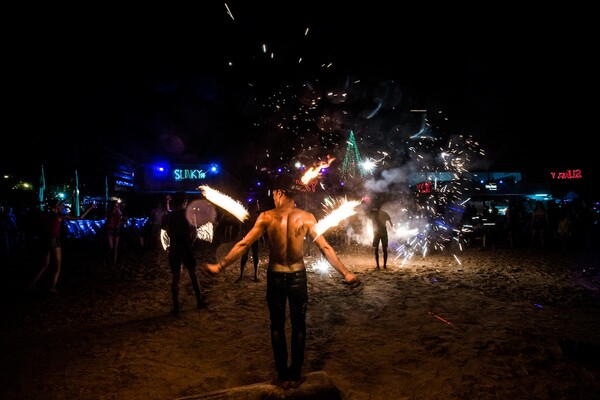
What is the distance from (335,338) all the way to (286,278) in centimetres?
229

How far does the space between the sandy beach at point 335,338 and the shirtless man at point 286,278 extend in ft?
2.30

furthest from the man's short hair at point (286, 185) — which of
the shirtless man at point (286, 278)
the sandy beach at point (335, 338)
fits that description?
the sandy beach at point (335, 338)

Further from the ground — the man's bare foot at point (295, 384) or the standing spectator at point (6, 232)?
the standing spectator at point (6, 232)

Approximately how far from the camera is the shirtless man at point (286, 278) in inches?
149

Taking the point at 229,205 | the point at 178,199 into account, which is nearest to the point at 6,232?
the point at 178,199

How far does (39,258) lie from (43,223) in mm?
7602

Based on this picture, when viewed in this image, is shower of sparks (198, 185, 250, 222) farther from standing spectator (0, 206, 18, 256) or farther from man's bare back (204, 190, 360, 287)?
standing spectator (0, 206, 18, 256)

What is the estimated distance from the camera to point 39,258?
14188 mm

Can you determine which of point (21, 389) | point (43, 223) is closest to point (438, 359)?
point (21, 389)

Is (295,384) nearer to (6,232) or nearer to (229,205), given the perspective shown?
(229,205)

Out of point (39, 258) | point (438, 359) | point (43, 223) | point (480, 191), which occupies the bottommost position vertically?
point (438, 359)

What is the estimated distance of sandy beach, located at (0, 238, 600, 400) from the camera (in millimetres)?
4156

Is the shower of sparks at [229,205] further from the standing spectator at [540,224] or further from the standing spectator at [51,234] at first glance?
the standing spectator at [540,224]

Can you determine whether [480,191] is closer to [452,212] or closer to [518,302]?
[452,212]
